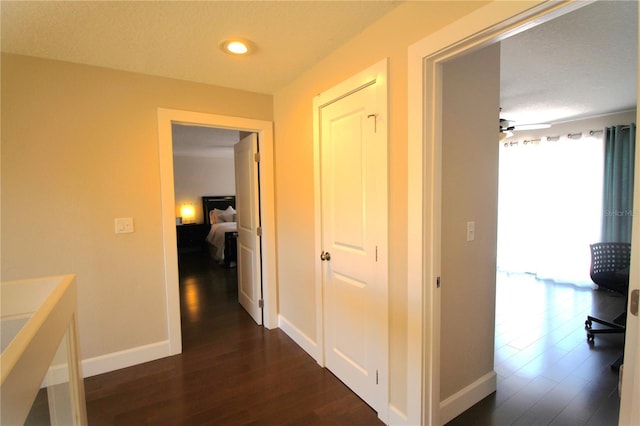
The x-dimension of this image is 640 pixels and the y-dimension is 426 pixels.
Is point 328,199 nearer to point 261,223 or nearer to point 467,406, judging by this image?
point 261,223

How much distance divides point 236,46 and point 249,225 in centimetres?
180

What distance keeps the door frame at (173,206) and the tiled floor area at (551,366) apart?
1.96 metres

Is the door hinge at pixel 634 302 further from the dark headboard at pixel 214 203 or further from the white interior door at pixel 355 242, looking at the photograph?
the dark headboard at pixel 214 203

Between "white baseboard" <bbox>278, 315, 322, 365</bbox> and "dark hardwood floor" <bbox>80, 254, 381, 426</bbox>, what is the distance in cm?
5

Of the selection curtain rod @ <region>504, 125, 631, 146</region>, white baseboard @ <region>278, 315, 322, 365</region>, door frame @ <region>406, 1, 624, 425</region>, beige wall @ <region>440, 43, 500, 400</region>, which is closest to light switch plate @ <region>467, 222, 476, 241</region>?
beige wall @ <region>440, 43, 500, 400</region>

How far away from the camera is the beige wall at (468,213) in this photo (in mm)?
1732

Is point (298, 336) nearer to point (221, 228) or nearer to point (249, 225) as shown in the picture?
point (249, 225)

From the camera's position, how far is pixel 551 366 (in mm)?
2363

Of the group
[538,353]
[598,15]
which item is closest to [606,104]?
[598,15]


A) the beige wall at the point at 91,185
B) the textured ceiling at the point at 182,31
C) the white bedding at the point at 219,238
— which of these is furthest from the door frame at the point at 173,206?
the white bedding at the point at 219,238

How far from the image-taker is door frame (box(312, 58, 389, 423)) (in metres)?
1.71

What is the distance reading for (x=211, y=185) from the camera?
7.73 metres

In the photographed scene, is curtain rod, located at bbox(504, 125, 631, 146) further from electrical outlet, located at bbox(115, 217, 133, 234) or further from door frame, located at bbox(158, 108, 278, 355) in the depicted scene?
electrical outlet, located at bbox(115, 217, 133, 234)

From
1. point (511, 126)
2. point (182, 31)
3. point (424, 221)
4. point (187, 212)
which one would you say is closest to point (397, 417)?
point (424, 221)
